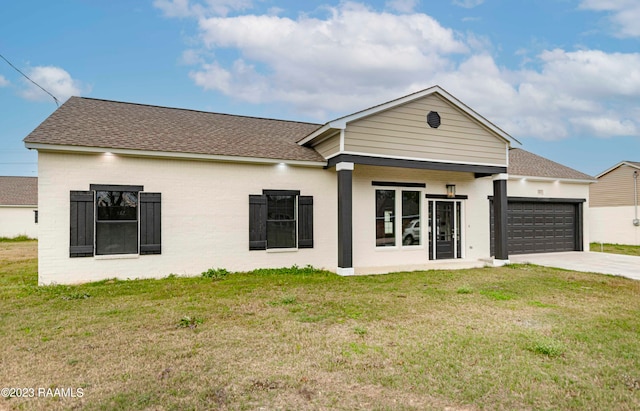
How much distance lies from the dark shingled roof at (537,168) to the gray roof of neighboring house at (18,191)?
29655mm

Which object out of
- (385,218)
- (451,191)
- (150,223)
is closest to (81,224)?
(150,223)

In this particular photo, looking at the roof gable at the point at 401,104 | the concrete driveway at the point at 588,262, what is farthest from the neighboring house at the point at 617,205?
the roof gable at the point at 401,104

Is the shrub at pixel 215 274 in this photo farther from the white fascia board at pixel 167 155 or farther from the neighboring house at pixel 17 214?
the neighboring house at pixel 17 214

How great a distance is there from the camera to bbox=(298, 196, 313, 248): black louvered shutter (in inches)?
376

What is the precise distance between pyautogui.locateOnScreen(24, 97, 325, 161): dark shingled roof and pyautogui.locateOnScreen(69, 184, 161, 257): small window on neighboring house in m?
1.14

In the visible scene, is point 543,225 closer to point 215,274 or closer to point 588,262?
point 588,262

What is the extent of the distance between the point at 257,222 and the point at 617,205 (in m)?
20.4

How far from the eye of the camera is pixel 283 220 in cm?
955

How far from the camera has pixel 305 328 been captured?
15.1ft

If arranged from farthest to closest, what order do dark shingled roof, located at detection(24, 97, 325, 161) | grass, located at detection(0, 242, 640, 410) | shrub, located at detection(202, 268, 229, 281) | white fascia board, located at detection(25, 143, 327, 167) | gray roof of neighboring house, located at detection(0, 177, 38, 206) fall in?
gray roof of neighboring house, located at detection(0, 177, 38, 206), shrub, located at detection(202, 268, 229, 281), dark shingled roof, located at detection(24, 97, 325, 161), white fascia board, located at detection(25, 143, 327, 167), grass, located at detection(0, 242, 640, 410)

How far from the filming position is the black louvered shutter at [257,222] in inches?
357

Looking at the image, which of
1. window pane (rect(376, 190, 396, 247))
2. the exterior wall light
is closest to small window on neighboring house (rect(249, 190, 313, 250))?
window pane (rect(376, 190, 396, 247))

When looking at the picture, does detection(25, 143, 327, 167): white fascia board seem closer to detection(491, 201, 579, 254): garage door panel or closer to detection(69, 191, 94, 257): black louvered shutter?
detection(69, 191, 94, 257): black louvered shutter

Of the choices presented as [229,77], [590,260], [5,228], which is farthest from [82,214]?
[5,228]
